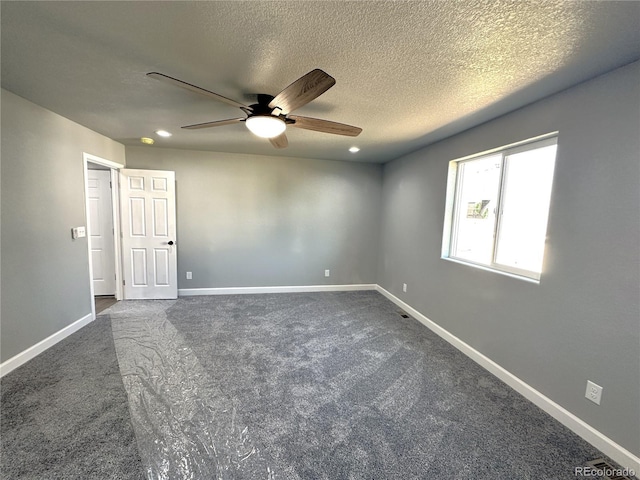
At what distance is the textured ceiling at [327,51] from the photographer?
3.92 feet

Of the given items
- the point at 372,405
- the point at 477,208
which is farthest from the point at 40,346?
the point at 477,208

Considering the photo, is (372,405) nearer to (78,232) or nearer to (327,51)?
(327,51)

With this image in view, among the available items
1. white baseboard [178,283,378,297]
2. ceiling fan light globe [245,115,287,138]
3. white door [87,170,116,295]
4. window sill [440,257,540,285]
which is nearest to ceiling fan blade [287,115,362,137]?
ceiling fan light globe [245,115,287,138]

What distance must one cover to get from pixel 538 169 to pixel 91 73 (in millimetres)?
3486

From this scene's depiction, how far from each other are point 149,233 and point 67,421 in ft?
9.03

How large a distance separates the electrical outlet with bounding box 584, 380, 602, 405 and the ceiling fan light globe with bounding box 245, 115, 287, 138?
2.75 metres

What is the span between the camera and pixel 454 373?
232 cm

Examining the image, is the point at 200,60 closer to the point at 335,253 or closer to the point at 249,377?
the point at 249,377

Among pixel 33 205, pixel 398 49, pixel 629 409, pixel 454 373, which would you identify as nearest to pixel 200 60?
pixel 398 49

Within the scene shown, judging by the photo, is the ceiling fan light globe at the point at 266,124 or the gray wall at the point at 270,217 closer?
the ceiling fan light globe at the point at 266,124

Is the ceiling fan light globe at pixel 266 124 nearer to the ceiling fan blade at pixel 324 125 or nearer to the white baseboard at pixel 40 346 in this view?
the ceiling fan blade at pixel 324 125

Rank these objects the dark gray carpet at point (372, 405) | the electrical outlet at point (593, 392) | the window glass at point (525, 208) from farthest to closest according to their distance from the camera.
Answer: the window glass at point (525, 208)
the electrical outlet at point (593, 392)
the dark gray carpet at point (372, 405)

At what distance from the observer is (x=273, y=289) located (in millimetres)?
4500

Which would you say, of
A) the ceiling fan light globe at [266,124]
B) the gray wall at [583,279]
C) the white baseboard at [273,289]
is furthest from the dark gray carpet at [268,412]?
the ceiling fan light globe at [266,124]
